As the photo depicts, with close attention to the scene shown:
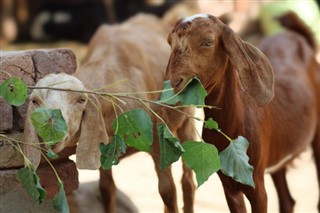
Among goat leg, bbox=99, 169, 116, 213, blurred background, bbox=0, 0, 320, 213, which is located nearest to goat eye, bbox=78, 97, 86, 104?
goat leg, bbox=99, 169, 116, 213

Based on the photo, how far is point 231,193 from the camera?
375 centimetres

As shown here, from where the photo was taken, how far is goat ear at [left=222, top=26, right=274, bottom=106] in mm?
3318

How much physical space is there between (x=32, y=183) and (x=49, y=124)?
27 cm

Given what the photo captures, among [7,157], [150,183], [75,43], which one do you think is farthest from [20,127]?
[75,43]

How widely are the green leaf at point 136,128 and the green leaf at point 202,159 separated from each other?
0.17m

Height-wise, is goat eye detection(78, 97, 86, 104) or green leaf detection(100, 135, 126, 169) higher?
goat eye detection(78, 97, 86, 104)

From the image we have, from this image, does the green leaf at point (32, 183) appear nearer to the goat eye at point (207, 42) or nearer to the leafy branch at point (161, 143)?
the leafy branch at point (161, 143)

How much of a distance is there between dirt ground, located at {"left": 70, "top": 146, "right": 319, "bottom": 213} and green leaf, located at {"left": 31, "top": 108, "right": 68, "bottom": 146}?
1665 mm

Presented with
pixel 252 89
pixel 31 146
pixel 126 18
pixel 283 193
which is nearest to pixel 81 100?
pixel 31 146

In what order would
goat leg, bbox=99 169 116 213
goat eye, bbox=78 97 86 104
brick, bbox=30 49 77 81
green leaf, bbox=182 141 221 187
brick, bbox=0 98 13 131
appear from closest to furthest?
green leaf, bbox=182 141 221 187 → goat eye, bbox=78 97 86 104 → brick, bbox=0 98 13 131 → brick, bbox=30 49 77 81 → goat leg, bbox=99 169 116 213

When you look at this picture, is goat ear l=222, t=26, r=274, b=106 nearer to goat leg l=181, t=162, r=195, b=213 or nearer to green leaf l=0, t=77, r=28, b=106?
green leaf l=0, t=77, r=28, b=106

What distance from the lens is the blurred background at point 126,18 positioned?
553 centimetres

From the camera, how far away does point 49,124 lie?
3.07m

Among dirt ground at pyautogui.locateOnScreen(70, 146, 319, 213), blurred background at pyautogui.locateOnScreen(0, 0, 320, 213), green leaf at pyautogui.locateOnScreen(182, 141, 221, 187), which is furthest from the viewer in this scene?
blurred background at pyautogui.locateOnScreen(0, 0, 320, 213)
